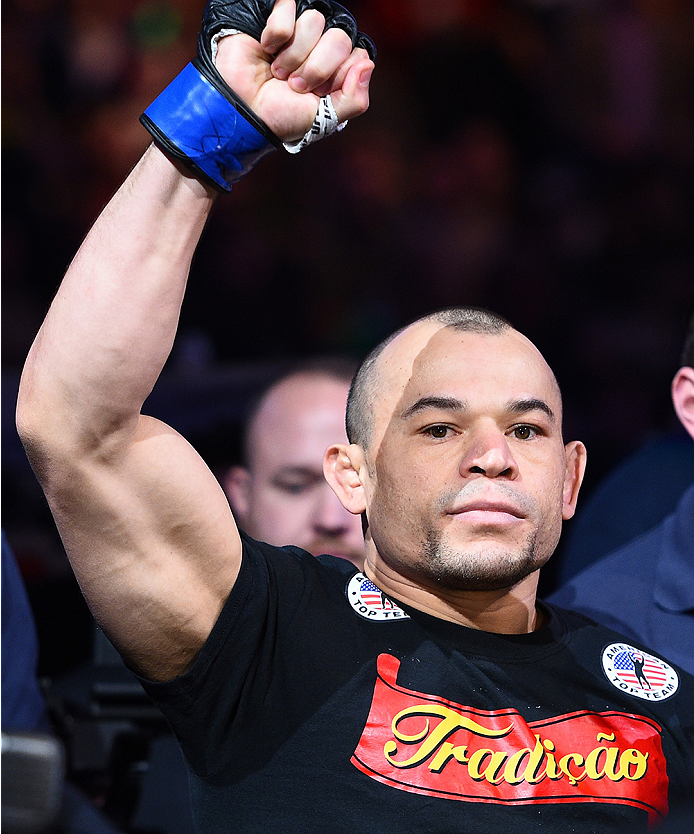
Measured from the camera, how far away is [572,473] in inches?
54.6

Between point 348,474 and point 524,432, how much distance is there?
0.23m

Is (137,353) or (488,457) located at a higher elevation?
(137,353)

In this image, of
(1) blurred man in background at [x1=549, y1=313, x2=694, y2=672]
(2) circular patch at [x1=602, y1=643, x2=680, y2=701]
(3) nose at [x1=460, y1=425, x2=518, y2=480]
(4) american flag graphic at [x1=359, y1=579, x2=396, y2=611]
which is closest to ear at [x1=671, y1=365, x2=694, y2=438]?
(1) blurred man in background at [x1=549, y1=313, x2=694, y2=672]

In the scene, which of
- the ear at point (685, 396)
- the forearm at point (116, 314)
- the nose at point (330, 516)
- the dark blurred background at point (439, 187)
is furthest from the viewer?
the dark blurred background at point (439, 187)

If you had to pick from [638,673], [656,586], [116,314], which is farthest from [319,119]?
[656,586]

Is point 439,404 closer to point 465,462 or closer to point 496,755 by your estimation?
point 465,462

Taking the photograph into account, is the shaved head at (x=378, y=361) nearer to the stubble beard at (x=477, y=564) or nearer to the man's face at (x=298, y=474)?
the stubble beard at (x=477, y=564)

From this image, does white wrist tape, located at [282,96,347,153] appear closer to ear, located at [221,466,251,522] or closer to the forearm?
the forearm

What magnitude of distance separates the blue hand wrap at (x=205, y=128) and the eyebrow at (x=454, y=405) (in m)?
0.41

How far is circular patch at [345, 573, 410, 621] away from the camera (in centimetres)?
121

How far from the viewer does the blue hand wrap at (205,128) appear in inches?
36.7

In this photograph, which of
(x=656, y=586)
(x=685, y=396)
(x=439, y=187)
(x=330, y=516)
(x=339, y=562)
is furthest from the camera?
(x=439, y=187)

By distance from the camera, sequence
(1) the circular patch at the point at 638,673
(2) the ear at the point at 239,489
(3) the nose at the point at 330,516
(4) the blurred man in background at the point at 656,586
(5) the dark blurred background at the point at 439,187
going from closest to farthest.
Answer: (1) the circular patch at the point at 638,673
(4) the blurred man in background at the point at 656,586
(3) the nose at the point at 330,516
(2) the ear at the point at 239,489
(5) the dark blurred background at the point at 439,187

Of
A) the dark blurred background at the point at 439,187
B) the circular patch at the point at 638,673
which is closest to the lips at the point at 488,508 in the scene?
the circular patch at the point at 638,673
